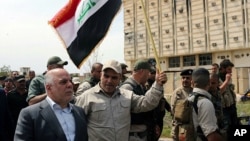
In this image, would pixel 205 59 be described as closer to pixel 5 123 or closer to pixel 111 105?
pixel 5 123

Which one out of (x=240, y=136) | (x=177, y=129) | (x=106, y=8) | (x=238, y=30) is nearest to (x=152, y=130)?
(x=177, y=129)

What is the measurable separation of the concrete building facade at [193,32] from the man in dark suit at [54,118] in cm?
4897

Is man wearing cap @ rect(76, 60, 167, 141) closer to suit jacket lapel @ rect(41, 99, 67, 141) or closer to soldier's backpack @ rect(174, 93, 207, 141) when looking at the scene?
soldier's backpack @ rect(174, 93, 207, 141)

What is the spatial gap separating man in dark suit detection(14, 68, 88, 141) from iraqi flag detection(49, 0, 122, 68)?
2409mm

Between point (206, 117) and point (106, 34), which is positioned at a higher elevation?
point (106, 34)

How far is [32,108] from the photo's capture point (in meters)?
3.46

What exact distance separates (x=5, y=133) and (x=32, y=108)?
1598 millimetres

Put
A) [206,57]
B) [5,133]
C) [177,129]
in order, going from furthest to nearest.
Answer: [206,57] < [5,133] < [177,129]

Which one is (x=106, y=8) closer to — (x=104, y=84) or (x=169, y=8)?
(x=104, y=84)

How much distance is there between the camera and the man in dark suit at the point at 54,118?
3346 mm

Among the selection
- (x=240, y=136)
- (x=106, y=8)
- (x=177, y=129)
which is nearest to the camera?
(x=240, y=136)

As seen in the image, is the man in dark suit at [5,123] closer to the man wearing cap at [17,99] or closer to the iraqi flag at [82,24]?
the iraqi flag at [82,24]

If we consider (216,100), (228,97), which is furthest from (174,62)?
(216,100)

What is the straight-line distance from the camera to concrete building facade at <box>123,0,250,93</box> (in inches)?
2087
